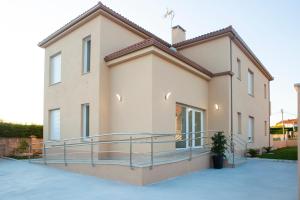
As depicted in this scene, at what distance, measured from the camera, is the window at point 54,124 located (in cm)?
1540

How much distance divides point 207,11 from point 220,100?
19.6 feet

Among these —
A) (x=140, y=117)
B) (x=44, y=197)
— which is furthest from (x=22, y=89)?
(x=44, y=197)

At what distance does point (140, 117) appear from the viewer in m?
11.0

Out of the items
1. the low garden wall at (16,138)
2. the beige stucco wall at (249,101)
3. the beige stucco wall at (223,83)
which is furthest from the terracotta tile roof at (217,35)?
the low garden wall at (16,138)

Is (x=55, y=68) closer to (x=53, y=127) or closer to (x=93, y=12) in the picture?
(x=53, y=127)

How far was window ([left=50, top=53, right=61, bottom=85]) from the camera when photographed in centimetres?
1581

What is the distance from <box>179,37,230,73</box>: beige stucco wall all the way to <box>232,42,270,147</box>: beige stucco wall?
0.75 metres

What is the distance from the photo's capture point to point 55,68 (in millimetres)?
16125

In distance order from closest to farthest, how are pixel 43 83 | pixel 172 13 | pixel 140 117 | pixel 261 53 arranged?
1. pixel 140 117
2. pixel 43 83
3. pixel 172 13
4. pixel 261 53

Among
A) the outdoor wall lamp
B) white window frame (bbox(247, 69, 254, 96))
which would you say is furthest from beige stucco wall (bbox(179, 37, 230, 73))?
white window frame (bbox(247, 69, 254, 96))

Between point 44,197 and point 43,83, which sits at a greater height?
point 43,83

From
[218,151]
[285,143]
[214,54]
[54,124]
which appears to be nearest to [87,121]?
[54,124]

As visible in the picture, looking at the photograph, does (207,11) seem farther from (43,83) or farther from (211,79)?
(43,83)

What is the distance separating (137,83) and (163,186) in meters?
4.51
